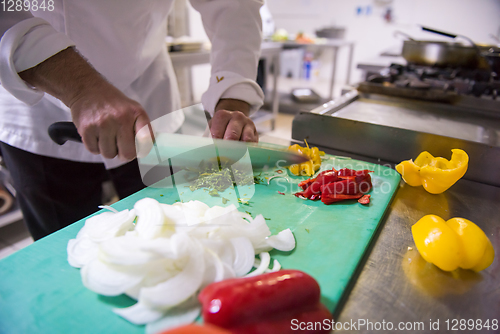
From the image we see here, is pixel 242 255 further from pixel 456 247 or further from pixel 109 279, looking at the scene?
pixel 456 247

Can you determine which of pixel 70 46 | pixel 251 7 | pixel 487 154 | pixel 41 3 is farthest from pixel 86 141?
pixel 487 154

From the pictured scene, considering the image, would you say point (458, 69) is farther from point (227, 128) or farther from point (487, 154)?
point (227, 128)

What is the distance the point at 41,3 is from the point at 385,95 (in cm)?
147

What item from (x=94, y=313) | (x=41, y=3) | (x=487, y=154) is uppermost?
(x=41, y=3)

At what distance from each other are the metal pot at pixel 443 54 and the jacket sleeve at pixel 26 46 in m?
1.99

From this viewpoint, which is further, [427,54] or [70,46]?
[427,54]

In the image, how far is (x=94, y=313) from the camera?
0.56m

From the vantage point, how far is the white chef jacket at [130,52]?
97 centimetres

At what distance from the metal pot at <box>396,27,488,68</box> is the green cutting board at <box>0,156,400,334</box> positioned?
132cm

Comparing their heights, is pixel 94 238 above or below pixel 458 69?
below

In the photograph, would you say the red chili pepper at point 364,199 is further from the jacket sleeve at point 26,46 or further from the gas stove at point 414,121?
the jacket sleeve at point 26,46

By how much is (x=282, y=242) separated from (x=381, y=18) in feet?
22.6

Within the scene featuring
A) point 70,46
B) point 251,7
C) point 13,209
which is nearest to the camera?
point 70,46

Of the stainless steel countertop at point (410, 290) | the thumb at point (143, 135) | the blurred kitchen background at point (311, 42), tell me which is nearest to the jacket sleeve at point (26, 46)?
the thumb at point (143, 135)
